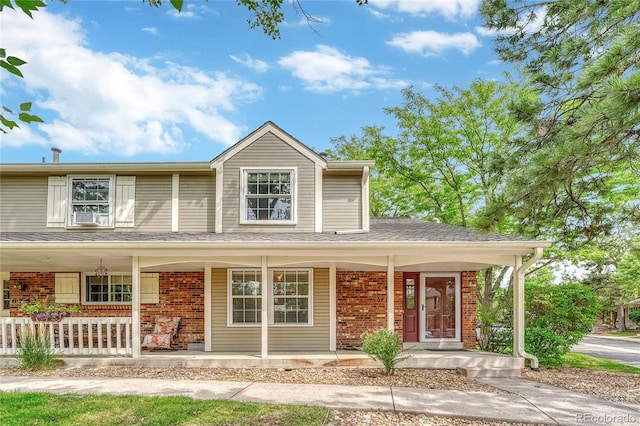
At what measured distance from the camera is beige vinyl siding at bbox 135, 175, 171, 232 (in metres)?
10.6

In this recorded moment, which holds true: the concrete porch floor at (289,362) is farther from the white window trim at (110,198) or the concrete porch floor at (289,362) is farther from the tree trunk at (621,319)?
the tree trunk at (621,319)

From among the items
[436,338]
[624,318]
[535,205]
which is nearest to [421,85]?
[436,338]

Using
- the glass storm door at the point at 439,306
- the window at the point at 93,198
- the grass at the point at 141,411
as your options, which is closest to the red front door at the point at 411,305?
the glass storm door at the point at 439,306

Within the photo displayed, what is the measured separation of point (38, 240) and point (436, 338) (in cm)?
960

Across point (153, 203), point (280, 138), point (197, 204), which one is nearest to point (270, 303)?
point (197, 204)

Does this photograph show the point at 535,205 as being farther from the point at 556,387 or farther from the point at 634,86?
the point at 556,387

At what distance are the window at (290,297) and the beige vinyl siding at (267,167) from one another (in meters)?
1.19

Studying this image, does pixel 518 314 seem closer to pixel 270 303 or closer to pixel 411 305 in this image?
pixel 411 305

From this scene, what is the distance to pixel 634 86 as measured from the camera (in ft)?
14.7

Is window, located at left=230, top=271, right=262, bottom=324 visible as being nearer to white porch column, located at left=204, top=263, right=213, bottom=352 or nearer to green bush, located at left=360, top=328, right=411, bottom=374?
white porch column, located at left=204, top=263, right=213, bottom=352

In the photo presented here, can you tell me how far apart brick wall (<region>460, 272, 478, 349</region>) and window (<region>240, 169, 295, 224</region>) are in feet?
16.1

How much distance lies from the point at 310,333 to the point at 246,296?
71.9 inches

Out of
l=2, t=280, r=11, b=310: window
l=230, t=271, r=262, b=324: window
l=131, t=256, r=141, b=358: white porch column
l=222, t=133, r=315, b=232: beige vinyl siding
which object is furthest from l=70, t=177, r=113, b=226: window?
l=230, t=271, r=262, b=324: window

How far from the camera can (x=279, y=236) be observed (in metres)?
9.50
